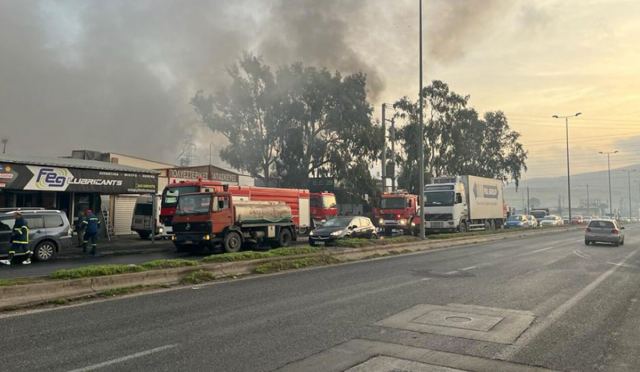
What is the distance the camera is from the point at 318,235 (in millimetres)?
20312

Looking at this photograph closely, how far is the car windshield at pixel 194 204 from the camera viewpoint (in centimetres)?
1727

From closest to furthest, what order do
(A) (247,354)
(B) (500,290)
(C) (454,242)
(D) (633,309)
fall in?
(A) (247,354)
(D) (633,309)
(B) (500,290)
(C) (454,242)

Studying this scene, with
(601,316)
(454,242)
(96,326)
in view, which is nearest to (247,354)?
(96,326)

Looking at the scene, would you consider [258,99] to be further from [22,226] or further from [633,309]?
[633,309]

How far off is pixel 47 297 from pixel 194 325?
3.43 m

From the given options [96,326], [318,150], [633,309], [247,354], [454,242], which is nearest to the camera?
[247,354]

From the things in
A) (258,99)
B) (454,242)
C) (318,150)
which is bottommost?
(454,242)

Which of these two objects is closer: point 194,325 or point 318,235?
point 194,325

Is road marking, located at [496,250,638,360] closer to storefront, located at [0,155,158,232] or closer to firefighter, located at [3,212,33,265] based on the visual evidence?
firefighter, located at [3,212,33,265]

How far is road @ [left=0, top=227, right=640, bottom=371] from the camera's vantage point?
5.10 m

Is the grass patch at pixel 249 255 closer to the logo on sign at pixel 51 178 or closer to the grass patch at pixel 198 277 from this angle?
the grass patch at pixel 198 277

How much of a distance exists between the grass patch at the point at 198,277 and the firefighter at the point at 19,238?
20.8 feet

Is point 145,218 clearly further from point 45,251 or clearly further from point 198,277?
point 198,277

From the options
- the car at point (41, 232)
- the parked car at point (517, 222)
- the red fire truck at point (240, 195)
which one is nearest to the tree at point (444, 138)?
the parked car at point (517, 222)
